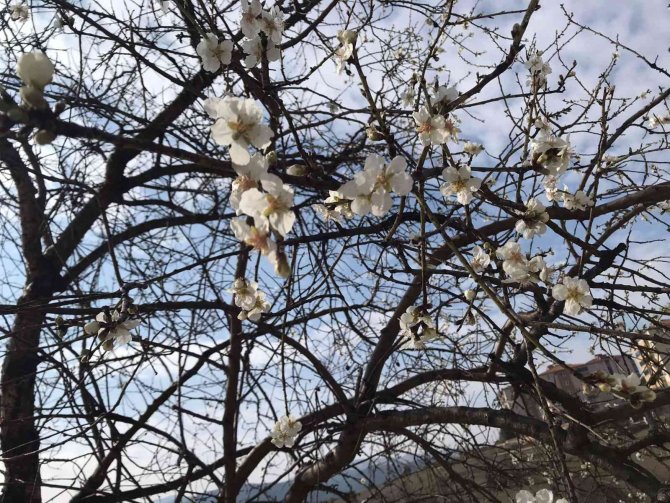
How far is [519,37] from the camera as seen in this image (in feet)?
4.24

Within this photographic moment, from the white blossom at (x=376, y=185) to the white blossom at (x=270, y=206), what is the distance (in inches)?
7.2

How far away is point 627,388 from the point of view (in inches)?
43.3

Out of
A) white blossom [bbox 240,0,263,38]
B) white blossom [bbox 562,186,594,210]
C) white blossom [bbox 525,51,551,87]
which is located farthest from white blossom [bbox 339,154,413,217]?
white blossom [bbox 525,51,551,87]

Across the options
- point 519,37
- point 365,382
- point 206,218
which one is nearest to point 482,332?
point 365,382

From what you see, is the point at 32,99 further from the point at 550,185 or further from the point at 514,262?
the point at 550,185

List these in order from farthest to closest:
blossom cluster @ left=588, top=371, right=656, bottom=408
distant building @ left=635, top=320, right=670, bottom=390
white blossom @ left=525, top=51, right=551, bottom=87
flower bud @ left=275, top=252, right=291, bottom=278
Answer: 1. white blossom @ left=525, top=51, right=551, bottom=87
2. distant building @ left=635, top=320, right=670, bottom=390
3. blossom cluster @ left=588, top=371, right=656, bottom=408
4. flower bud @ left=275, top=252, right=291, bottom=278

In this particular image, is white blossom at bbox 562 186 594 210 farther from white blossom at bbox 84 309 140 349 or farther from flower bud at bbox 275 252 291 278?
white blossom at bbox 84 309 140 349

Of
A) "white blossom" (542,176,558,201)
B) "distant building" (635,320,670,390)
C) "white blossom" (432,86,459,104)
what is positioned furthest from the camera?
"white blossom" (542,176,558,201)

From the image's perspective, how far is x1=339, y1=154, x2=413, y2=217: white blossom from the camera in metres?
1.10

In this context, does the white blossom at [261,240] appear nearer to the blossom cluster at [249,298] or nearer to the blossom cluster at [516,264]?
the blossom cluster at [249,298]

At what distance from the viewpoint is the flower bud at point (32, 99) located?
712 millimetres

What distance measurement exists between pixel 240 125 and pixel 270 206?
20 centimetres

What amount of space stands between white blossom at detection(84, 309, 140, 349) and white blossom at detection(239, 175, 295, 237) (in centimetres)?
89

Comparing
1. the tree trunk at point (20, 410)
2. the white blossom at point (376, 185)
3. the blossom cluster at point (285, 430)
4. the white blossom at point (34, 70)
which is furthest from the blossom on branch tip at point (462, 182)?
the tree trunk at point (20, 410)
